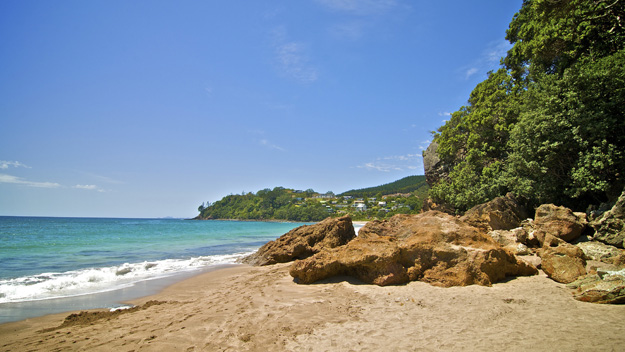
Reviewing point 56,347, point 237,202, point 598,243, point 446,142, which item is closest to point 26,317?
point 56,347

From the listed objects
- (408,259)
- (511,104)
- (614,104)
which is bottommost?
(408,259)

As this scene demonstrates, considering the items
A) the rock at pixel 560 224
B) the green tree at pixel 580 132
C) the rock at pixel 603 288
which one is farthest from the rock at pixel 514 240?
the green tree at pixel 580 132

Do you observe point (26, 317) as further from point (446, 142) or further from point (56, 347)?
point (446, 142)

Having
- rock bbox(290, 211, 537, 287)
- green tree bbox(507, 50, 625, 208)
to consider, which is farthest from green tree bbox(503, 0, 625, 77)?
rock bbox(290, 211, 537, 287)

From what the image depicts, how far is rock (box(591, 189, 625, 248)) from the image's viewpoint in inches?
375

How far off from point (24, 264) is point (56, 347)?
13.2 metres

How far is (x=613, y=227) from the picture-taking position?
9828mm

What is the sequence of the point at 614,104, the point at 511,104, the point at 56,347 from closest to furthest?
1. the point at 56,347
2. the point at 614,104
3. the point at 511,104

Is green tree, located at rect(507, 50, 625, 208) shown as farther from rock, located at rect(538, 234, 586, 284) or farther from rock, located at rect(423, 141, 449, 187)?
rock, located at rect(423, 141, 449, 187)

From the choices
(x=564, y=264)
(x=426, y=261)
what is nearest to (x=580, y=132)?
(x=564, y=264)

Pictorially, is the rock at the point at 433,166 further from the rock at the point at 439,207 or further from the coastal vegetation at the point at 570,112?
the coastal vegetation at the point at 570,112

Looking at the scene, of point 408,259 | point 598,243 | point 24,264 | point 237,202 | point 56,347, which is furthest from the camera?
point 237,202

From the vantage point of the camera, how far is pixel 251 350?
15.4 ft

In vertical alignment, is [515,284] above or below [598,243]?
below
